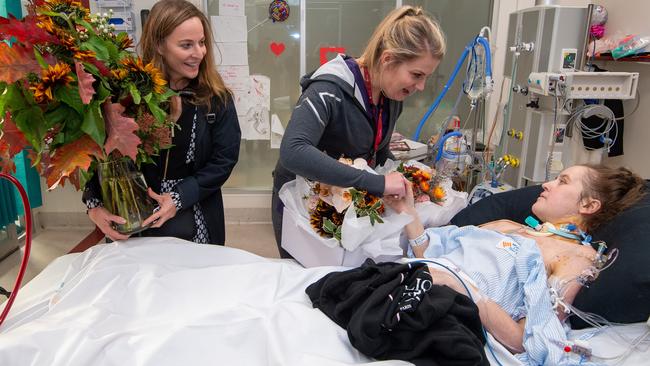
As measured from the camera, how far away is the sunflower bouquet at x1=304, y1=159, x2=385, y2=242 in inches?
55.6

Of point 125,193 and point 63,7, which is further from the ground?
point 63,7

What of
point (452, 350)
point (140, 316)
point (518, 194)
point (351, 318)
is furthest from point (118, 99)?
point (518, 194)

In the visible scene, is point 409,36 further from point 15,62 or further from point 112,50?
point 15,62

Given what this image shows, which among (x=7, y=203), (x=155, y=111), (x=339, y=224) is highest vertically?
(x=155, y=111)

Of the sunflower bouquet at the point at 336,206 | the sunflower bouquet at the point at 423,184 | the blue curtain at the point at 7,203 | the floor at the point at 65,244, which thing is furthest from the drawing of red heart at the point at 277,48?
the sunflower bouquet at the point at 336,206

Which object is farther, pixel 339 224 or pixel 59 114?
pixel 339 224

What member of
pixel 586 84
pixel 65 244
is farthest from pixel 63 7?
pixel 65 244

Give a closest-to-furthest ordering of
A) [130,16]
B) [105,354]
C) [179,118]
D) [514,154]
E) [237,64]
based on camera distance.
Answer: [105,354]
[179,118]
[514,154]
[130,16]
[237,64]

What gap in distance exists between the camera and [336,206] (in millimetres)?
1452

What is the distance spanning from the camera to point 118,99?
1.31 m

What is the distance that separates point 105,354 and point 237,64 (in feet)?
8.87

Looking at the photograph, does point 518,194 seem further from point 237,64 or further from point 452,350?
point 237,64

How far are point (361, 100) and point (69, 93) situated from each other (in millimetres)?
856

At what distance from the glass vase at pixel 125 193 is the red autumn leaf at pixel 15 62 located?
1.08 feet
